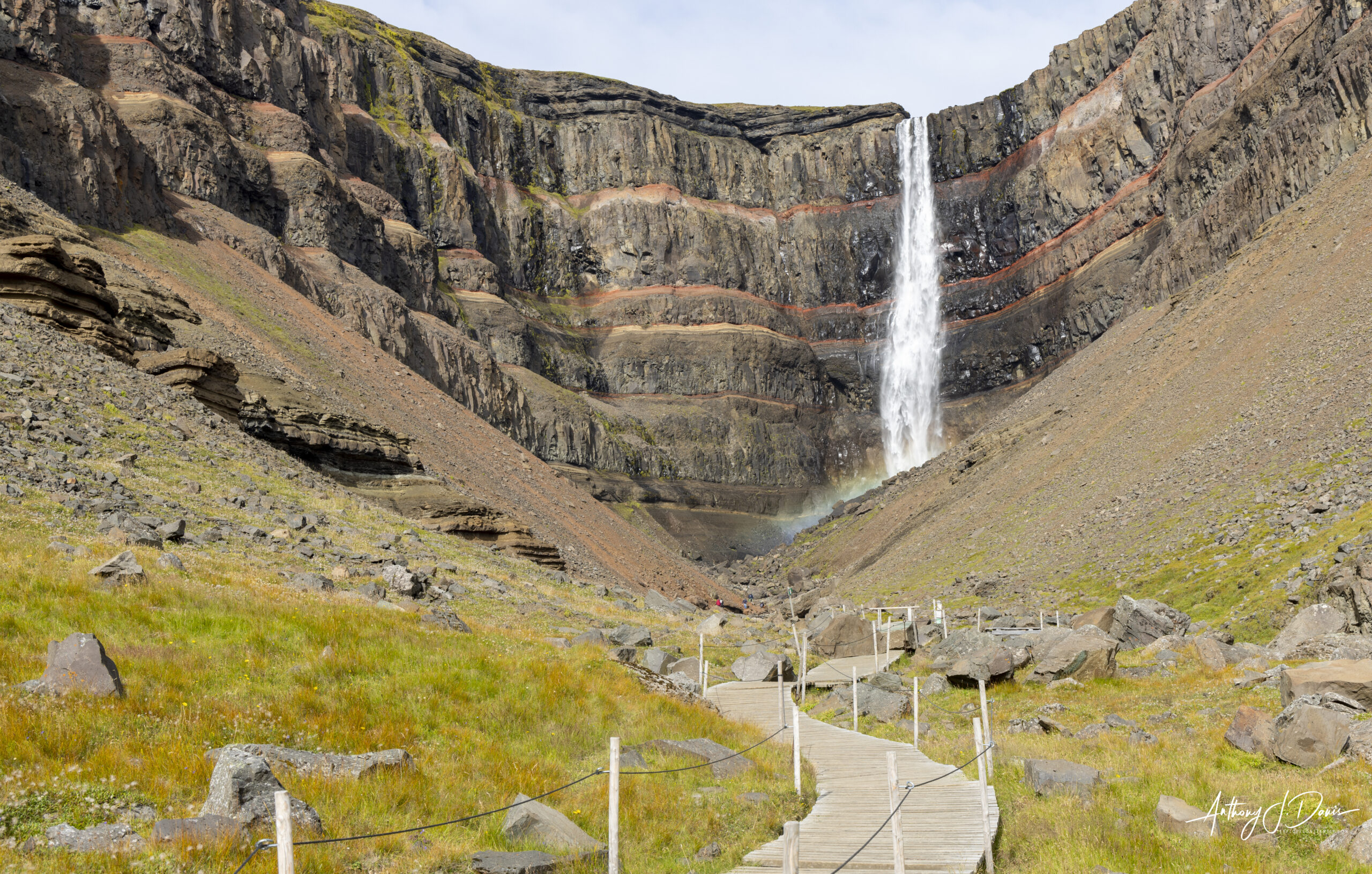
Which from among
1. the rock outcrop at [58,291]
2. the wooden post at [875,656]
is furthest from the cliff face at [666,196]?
the wooden post at [875,656]

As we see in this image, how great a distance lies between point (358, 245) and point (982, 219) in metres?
69.7

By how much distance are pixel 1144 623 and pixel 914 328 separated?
83.4 metres

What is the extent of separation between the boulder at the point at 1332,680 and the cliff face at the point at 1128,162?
4937 cm

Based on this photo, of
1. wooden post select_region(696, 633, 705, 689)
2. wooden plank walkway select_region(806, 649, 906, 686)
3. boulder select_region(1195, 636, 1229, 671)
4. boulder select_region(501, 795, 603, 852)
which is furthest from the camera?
wooden plank walkway select_region(806, 649, 906, 686)

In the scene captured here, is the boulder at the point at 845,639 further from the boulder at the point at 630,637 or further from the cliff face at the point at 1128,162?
the cliff face at the point at 1128,162

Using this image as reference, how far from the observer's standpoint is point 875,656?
24.3 metres

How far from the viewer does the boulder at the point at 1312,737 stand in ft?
38.9

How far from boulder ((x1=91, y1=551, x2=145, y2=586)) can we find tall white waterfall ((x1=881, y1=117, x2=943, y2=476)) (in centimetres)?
8588

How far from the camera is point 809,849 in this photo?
10.1 metres

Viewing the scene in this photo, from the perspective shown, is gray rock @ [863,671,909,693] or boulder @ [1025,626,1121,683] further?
gray rock @ [863,671,909,693]

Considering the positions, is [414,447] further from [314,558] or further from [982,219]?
[982,219]

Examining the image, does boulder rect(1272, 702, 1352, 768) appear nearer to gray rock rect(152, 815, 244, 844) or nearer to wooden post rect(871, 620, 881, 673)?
wooden post rect(871, 620, 881, 673)

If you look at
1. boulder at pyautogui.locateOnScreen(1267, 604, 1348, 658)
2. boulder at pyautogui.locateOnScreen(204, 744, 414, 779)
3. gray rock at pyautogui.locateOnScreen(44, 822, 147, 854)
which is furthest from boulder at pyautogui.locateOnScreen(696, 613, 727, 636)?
gray rock at pyautogui.locateOnScreen(44, 822, 147, 854)

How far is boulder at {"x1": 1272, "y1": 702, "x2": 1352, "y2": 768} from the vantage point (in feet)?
38.9
